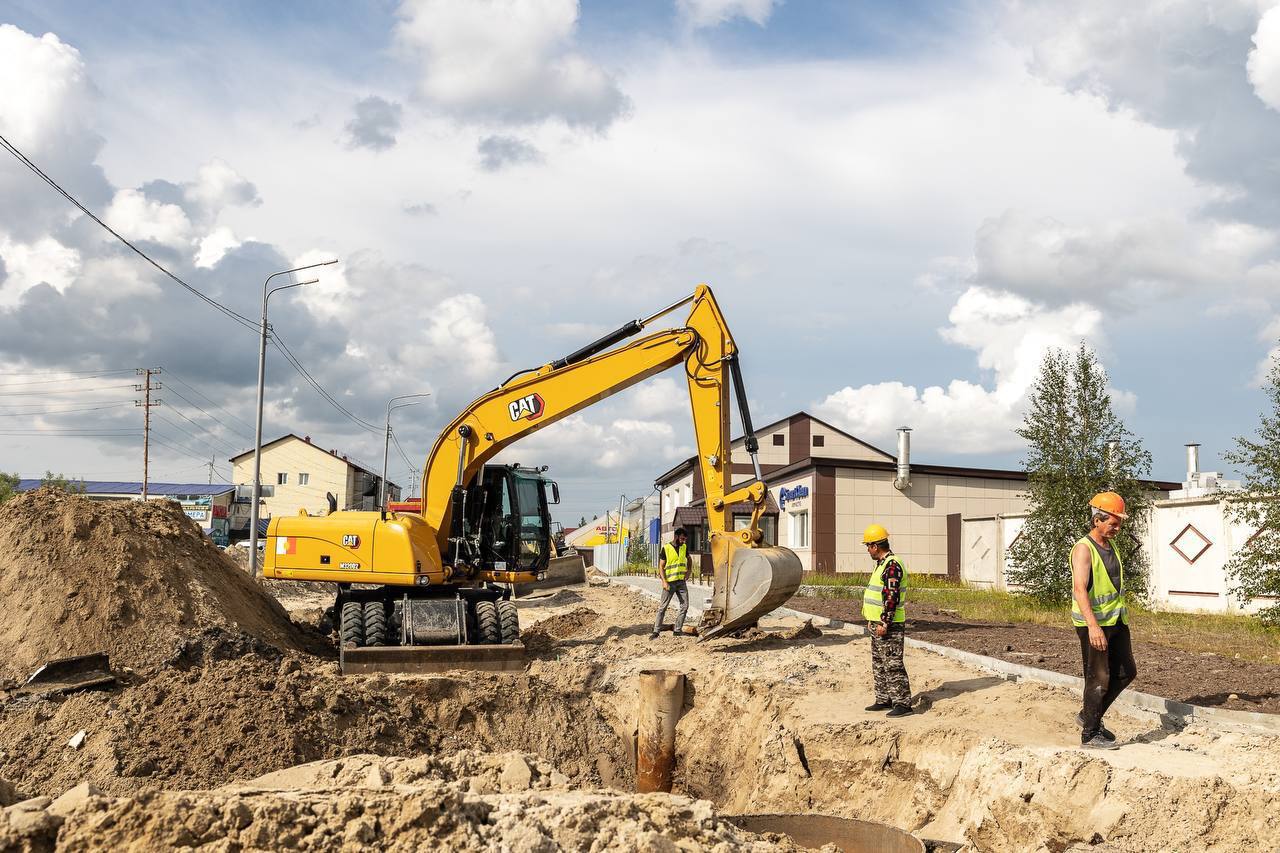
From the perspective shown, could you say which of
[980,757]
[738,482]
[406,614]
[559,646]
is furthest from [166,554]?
[738,482]

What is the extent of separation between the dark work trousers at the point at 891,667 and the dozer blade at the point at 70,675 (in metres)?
7.72

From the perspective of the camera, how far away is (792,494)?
38.0 metres

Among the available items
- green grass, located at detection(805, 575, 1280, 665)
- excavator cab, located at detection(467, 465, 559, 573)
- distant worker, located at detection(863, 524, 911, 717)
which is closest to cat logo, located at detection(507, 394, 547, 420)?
excavator cab, located at detection(467, 465, 559, 573)

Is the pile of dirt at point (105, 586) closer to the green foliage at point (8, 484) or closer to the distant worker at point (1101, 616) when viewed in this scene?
the distant worker at point (1101, 616)

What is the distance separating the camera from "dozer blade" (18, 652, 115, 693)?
9.80 metres

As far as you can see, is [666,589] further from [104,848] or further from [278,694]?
[104,848]

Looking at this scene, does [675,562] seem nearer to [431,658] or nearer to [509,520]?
[509,520]

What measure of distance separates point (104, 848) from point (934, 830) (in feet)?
17.7

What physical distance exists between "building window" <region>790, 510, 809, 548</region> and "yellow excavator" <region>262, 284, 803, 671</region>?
23.2 meters

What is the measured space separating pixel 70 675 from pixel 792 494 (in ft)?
99.1

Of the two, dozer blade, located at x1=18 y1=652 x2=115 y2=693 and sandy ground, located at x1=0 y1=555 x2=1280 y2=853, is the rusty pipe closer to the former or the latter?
sandy ground, located at x1=0 y1=555 x2=1280 y2=853

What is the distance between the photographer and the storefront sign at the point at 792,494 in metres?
36.7

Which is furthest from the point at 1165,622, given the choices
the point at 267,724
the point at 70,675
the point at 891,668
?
the point at 70,675

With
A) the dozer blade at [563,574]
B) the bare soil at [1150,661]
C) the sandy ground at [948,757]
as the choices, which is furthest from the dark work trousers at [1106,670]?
the dozer blade at [563,574]
